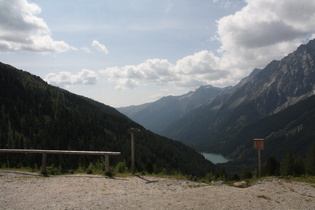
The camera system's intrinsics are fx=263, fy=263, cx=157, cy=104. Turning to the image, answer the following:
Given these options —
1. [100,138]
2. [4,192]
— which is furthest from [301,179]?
[100,138]

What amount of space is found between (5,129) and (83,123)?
5231 cm

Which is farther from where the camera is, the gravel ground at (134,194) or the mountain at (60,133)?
the mountain at (60,133)

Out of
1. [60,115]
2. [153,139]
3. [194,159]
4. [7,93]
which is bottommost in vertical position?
[194,159]

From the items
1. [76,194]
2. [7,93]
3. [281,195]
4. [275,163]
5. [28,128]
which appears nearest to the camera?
[76,194]

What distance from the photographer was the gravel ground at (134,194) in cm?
1211

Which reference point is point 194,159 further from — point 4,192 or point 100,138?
point 4,192

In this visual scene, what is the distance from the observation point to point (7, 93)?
531ft

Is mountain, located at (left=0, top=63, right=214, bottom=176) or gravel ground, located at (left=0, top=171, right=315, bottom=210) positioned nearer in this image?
gravel ground, located at (left=0, top=171, right=315, bottom=210)

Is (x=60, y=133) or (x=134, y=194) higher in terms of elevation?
(x=134, y=194)

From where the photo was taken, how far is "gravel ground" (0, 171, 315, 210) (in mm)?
12109

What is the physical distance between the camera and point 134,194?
14086 millimetres

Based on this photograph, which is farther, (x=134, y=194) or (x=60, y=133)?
(x=60, y=133)

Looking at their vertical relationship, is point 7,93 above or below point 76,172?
above

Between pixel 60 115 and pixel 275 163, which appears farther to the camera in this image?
pixel 60 115
